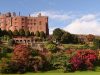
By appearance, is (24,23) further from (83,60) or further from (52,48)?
(83,60)

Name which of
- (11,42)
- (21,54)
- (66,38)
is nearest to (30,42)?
(11,42)

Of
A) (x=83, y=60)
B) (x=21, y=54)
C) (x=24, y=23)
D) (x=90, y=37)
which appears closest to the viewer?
(x=21, y=54)

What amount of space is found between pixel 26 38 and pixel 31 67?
25.8 m

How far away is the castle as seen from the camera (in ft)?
348

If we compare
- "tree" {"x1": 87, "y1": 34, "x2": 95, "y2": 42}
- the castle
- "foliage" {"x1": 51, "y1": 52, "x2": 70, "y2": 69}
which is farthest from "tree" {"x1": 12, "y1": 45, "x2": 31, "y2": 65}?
"tree" {"x1": 87, "y1": 34, "x2": 95, "y2": 42}

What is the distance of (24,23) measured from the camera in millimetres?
106438

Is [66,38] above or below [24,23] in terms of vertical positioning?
below

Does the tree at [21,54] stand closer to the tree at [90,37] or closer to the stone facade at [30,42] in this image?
the stone facade at [30,42]

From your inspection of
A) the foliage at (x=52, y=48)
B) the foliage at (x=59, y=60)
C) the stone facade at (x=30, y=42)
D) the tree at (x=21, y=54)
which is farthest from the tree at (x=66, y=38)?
the tree at (x=21, y=54)

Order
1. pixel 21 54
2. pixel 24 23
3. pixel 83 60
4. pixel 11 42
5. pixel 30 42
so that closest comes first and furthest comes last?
pixel 21 54
pixel 83 60
pixel 11 42
pixel 30 42
pixel 24 23

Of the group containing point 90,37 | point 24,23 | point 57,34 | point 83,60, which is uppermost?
point 24,23

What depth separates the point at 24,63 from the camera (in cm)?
7350

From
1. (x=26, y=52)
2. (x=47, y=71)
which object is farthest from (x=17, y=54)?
(x=47, y=71)

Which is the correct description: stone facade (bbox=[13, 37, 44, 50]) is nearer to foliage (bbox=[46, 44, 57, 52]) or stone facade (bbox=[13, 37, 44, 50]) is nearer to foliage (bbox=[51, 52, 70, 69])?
foliage (bbox=[46, 44, 57, 52])
